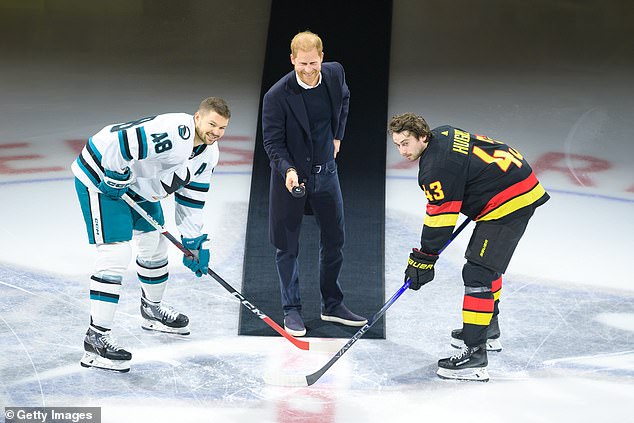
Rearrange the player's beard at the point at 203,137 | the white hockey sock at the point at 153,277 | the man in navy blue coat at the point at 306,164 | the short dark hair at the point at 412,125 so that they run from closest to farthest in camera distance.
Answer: the short dark hair at the point at 412,125, the player's beard at the point at 203,137, the man in navy blue coat at the point at 306,164, the white hockey sock at the point at 153,277

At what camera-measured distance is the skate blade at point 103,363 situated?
4.30m

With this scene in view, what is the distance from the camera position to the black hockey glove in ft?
13.9

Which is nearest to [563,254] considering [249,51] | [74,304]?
A: [74,304]

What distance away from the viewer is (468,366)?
14.2 feet

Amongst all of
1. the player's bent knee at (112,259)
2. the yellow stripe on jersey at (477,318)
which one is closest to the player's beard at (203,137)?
the player's bent knee at (112,259)

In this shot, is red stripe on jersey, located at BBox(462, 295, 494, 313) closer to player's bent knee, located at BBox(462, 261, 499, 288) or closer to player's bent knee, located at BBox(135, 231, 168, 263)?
player's bent knee, located at BBox(462, 261, 499, 288)

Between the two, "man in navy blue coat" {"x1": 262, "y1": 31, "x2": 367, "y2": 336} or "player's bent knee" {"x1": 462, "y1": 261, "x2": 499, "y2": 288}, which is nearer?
"player's bent knee" {"x1": 462, "y1": 261, "x2": 499, "y2": 288}

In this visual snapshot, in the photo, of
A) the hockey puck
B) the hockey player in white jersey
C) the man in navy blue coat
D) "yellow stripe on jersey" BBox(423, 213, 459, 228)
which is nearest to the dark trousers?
the man in navy blue coat

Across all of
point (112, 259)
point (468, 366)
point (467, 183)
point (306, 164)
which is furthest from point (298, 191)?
point (468, 366)

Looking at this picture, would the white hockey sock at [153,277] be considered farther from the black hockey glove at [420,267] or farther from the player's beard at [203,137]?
the black hockey glove at [420,267]

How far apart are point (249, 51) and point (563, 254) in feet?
10.5

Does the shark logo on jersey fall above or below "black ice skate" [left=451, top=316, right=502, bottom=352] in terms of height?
above

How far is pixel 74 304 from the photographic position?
4863 millimetres

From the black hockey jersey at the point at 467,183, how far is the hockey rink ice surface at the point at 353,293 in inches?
25.3
